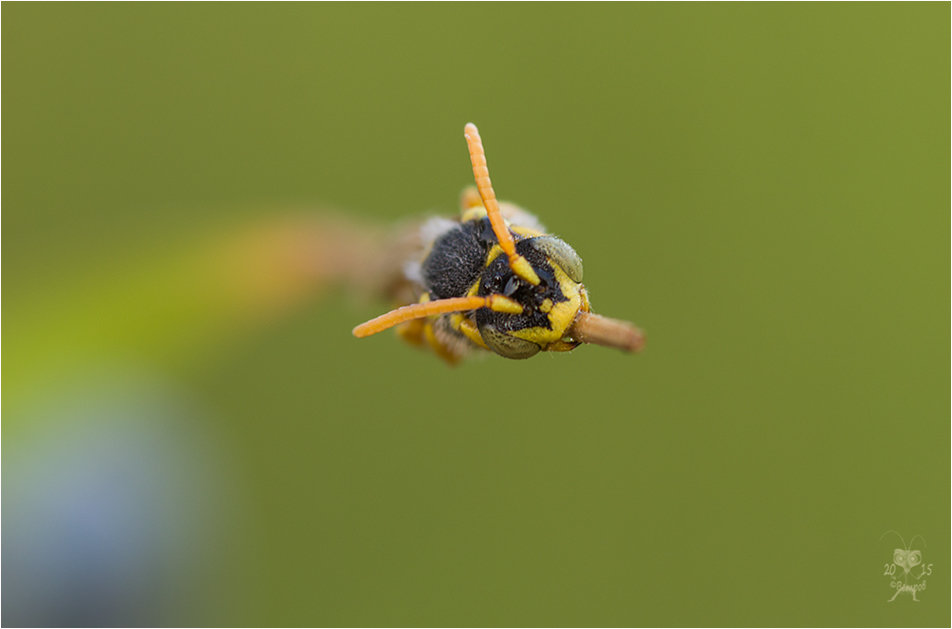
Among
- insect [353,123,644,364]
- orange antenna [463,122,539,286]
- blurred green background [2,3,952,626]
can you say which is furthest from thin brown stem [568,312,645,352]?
blurred green background [2,3,952,626]

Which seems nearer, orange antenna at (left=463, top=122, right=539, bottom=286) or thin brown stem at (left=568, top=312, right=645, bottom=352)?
thin brown stem at (left=568, top=312, right=645, bottom=352)

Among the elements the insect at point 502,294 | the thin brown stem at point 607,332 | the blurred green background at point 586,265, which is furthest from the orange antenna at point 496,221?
the blurred green background at point 586,265

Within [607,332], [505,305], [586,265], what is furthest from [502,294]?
[586,265]

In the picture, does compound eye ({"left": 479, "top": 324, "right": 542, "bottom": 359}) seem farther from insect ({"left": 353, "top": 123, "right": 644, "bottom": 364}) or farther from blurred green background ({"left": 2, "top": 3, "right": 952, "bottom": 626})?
blurred green background ({"left": 2, "top": 3, "right": 952, "bottom": 626})

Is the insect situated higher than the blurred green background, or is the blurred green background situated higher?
the blurred green background

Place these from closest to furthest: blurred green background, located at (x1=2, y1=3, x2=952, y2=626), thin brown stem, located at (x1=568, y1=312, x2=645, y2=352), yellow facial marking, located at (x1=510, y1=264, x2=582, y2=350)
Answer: thin brown stem, located at (x1=568, y1=312, x2=645, y2=352)
yellow facial marking, located at (x1=510, y1=264, x2=582, y2=350)
blurred green background, located at (x1=2, y1=3, x2=952, y2=626)

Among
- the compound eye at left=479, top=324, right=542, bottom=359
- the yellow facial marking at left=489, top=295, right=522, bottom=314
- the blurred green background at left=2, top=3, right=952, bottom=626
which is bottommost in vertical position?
the compound eye at left=479, top=324, right=542, bottom=359

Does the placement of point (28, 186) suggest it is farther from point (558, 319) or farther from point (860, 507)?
point (860, 507)

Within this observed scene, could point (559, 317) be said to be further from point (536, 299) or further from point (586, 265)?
point (586, 265)
